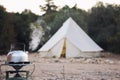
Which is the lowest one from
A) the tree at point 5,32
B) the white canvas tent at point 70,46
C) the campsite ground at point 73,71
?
the campsite ground at point 73,71

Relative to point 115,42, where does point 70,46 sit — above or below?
below

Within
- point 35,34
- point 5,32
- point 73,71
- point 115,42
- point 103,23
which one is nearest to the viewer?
point 73,71

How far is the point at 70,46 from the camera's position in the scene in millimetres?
24969

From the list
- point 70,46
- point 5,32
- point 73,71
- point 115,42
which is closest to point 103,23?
point 115,42

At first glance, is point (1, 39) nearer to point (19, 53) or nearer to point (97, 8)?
point (97, 8)

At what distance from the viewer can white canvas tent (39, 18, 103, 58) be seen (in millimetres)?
24656

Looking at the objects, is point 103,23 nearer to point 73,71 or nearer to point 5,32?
point 5,32

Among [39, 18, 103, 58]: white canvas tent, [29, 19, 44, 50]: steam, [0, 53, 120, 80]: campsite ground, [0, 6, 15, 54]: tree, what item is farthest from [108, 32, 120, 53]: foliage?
[0, 53, 120, 80]: campsite ground

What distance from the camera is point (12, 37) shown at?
98.4ft

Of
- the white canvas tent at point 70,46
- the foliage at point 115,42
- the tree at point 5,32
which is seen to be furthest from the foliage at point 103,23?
the tree at point 5,32

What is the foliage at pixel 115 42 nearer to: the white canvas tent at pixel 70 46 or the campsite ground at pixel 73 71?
the white canvas tent at pixel 70 46

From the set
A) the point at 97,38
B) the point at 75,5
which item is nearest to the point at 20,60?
the point at 97,38

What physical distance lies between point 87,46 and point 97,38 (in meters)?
8.25

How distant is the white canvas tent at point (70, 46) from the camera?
24.7m
